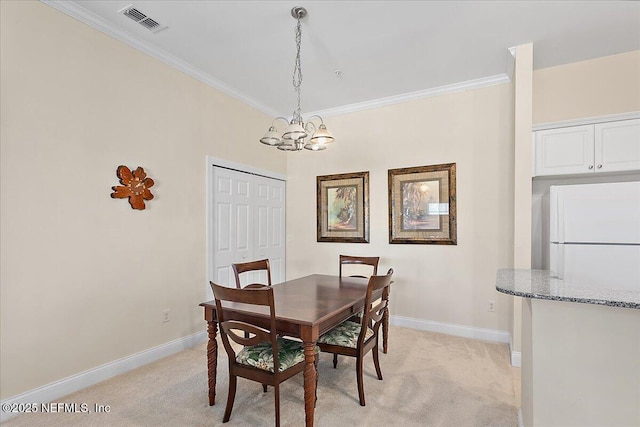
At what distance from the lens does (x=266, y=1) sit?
2.43 meters

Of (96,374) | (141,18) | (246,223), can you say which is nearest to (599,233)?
(246,223)

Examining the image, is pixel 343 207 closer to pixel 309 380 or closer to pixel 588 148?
pixel 588 148

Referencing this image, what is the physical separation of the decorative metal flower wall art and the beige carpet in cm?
151

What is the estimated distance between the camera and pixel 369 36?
9.37 feet

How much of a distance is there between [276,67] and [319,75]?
48 centimetres

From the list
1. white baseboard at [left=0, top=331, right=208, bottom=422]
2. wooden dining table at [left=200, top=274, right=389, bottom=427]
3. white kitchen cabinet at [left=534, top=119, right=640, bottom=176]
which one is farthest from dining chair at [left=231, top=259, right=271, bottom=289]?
white kitchen cabinet at [left=534, top=119, right=640, bottom=176]

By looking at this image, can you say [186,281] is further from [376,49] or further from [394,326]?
[376,49]

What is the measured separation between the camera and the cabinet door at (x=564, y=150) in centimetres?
296

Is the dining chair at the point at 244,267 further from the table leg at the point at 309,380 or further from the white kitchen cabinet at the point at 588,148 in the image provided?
the white kitchen cabinet at the point at 588,148

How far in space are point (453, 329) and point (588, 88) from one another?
2892mm

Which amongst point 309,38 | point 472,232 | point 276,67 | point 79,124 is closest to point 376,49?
point 309,38

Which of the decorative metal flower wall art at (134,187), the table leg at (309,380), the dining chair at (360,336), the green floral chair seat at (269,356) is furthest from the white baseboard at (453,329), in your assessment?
the decorative metal flower wall art at (134,187)

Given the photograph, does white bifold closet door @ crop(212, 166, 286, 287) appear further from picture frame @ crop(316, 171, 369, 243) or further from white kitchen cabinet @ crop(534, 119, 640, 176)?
white kitchen cabinet @ crop(534, 119, 640, 176)

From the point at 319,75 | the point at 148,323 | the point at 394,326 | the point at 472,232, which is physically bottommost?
the point at 394,326
